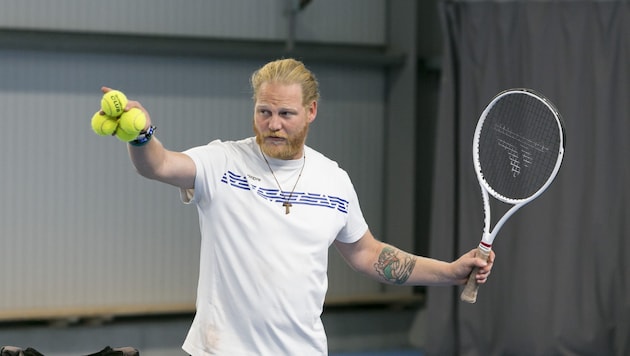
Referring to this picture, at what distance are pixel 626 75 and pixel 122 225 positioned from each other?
359 centimetres

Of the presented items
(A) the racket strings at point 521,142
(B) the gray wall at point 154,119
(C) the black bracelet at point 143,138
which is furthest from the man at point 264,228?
(B) the gray wall at point 154,119

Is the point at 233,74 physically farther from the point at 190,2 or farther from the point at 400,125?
the point at 400,125

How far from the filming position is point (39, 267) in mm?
6492

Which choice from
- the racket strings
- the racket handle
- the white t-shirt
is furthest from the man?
the racket strings

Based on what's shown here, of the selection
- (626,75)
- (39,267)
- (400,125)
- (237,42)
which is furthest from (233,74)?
(626,75)

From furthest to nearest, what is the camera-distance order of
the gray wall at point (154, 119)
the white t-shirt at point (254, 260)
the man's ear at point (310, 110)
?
the gray wall at point (154, 119) → the man's ear at point (310, 110) → the white t-shirt at point (254, 260)

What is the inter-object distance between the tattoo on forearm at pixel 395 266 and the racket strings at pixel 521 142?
1581 mm

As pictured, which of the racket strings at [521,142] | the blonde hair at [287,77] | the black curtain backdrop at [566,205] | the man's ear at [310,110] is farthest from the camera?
the black curtain backdrop at [566,205]

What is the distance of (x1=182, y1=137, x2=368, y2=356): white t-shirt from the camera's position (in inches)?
111

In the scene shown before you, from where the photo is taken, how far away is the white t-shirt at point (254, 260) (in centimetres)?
282

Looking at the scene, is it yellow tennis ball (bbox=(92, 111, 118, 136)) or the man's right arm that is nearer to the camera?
yellow tennis ball (bbox=(92, 111, 118, 136))

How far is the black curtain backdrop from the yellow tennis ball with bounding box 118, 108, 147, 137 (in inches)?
166

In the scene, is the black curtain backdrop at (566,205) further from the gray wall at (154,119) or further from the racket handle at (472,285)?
the racket handle at (472,285)

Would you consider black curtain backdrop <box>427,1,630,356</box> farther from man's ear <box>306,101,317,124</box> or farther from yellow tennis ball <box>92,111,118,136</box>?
yellow tennis ball <box>92,111,118,136</box>
